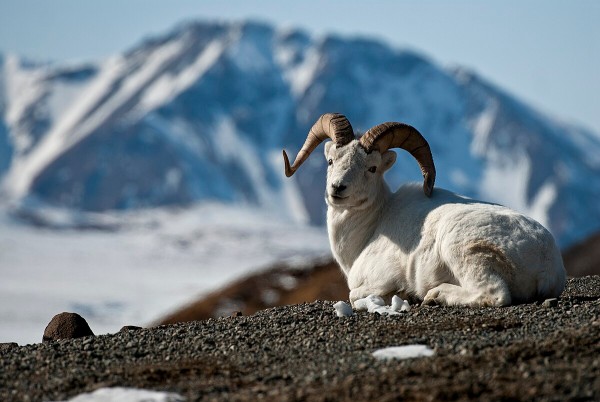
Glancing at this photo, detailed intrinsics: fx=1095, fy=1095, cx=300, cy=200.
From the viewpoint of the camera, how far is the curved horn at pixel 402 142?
66.0 ft

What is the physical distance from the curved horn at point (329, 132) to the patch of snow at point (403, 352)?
23.7 feet

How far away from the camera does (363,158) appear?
65.8ft

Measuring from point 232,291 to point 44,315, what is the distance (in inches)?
3556

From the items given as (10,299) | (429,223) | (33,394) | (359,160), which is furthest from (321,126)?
(10,299)

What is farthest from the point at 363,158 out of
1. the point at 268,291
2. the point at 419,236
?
the point at 268,291

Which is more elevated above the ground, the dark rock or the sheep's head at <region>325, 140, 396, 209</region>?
the sheep's head at <region>325, 140, 396, 209</region>

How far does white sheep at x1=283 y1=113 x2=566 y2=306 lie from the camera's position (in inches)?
691

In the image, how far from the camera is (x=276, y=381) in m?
12.6

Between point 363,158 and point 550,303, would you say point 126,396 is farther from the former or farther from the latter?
point 363,158

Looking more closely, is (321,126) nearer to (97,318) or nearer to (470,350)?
(470,350)

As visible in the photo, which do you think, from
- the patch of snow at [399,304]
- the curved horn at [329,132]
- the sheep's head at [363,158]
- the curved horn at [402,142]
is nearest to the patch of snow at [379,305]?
the patch of snow at [399,304]

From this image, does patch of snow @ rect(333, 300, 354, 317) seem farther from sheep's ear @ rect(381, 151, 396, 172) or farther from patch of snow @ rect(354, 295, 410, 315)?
sheep's ear @ rect(381, 151, 396, 172)

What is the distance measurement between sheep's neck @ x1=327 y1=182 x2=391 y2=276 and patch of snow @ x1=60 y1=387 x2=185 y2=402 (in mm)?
8925

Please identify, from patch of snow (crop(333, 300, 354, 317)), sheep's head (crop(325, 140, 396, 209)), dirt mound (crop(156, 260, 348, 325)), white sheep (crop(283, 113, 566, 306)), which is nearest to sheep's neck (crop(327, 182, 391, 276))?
white sheep (crop(283, 113, 566, 306))
